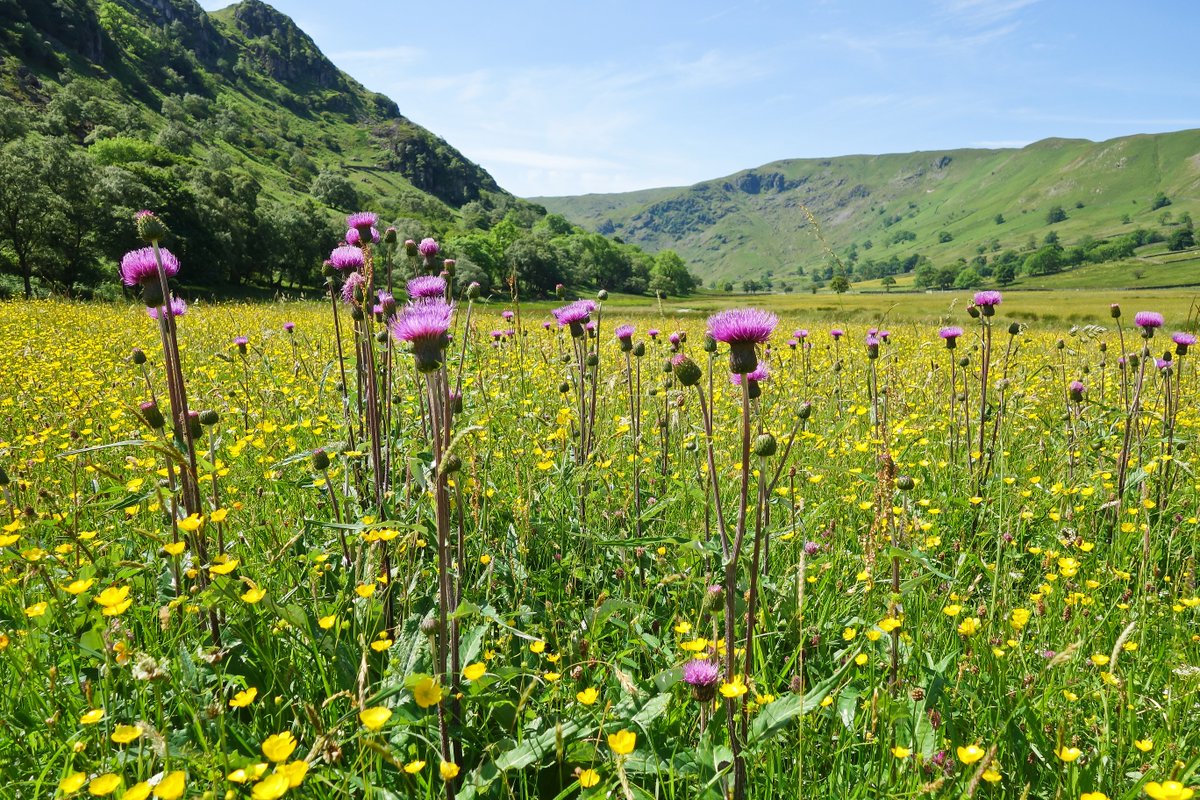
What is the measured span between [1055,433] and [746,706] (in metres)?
4.14

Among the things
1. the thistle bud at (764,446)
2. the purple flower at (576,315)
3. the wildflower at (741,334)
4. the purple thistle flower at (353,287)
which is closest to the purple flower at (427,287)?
the purple thistle flower at (353,287)

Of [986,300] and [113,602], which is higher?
[986,300]

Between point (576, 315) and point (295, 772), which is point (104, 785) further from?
point (576, 315)

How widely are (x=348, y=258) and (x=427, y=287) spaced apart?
50 centimetres

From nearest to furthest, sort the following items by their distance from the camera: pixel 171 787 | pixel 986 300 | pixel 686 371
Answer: pixel 171 787 < pixel 686 371 < pixel 986 300

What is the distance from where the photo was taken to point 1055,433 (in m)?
4.50

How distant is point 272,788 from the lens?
1.17m

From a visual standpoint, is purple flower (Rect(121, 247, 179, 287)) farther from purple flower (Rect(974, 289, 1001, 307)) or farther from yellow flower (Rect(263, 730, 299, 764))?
purple flower (Rect(974, 289, 1001, 307))

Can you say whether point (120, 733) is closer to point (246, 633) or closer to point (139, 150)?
point (246, 633)

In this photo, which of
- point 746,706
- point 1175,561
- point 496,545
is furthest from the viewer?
point 1175,561

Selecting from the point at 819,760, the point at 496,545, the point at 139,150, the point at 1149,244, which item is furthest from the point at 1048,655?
the point at 1149,244

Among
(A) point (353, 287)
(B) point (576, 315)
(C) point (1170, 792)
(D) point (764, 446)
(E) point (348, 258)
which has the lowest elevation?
(C) point (1170, 792)

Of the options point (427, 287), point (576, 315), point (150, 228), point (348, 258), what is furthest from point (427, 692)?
point (576, 315)

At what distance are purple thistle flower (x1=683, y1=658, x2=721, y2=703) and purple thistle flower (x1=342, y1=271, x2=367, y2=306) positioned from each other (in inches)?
79.5
